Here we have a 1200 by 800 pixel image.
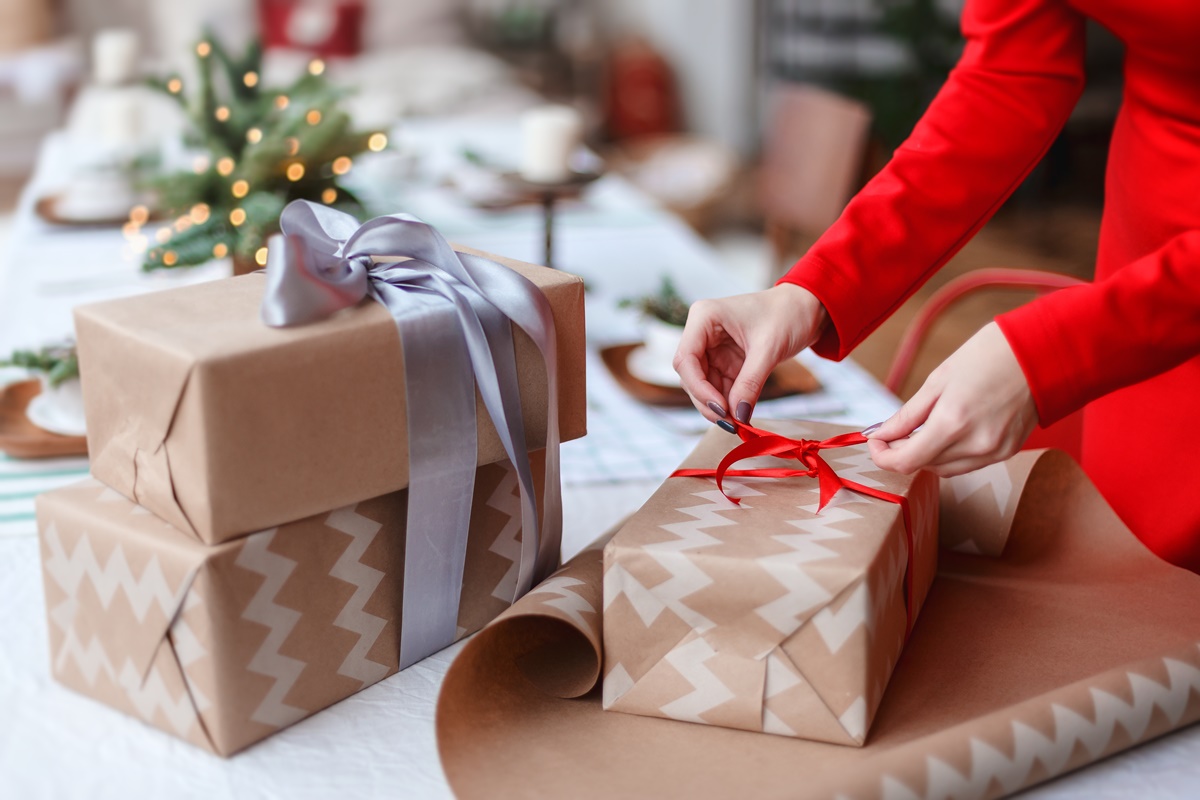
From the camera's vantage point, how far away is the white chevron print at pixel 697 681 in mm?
654

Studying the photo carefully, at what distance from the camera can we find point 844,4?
4977mm

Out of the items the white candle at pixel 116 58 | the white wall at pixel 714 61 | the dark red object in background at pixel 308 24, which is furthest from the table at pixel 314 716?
the white wall at pixel 714 61

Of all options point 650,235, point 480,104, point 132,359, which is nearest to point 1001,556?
point 132,359

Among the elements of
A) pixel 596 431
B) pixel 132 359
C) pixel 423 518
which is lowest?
pixel 596 431

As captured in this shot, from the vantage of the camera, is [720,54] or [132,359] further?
[720,54]

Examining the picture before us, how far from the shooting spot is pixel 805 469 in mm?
748

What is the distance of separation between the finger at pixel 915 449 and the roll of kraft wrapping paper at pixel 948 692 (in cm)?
13

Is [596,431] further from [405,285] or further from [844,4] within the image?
[844,4]

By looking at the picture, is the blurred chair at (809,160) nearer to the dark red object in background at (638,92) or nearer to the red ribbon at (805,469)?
the red ribbon at (805,469)

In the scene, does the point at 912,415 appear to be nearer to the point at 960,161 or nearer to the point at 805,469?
the point at 805,469

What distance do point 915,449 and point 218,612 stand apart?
421 mm

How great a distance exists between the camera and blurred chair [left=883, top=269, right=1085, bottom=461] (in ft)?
3.89

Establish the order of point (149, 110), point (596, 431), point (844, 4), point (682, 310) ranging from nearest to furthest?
point (596, 431), point (682, 310), point (149, 110), point (844, 4)

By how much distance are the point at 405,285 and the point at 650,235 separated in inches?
51.4
